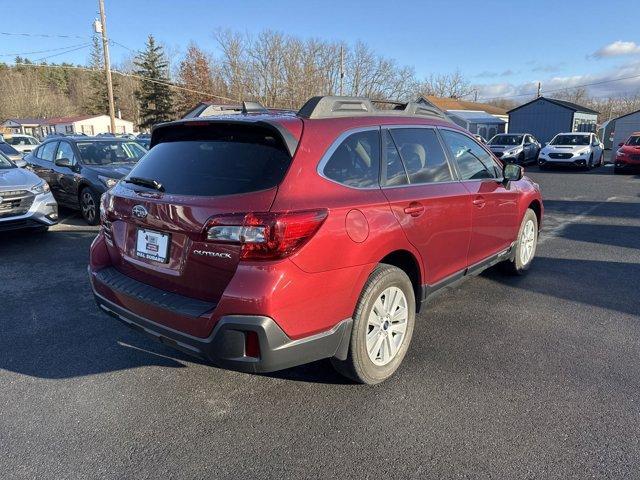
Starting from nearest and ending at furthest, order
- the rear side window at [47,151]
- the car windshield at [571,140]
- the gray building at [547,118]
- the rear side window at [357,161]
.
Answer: the rear side window at [357,161]
the rear side window at [47,151]
the car windshield at [571,140]
the gray building at [547,118]

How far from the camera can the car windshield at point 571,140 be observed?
22031mm

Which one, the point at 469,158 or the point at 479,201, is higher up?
the point at 469,158

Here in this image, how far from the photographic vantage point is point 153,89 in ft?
191

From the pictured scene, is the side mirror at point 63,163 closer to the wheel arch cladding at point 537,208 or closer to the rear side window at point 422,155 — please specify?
the rear side window at point 422,155

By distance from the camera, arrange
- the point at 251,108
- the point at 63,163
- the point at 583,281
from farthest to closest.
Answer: the point at 63,163 → the point at 583,281 → the point at 251,108

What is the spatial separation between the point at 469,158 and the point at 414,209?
1400mm

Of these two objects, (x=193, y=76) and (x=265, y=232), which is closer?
(x=265, y=232)

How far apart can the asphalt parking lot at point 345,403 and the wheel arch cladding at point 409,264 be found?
53 cm

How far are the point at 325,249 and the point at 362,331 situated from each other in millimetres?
639

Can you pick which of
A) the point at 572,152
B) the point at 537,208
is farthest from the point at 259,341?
the point at 572,152

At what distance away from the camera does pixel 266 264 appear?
2363mm

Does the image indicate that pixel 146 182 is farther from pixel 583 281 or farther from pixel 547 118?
pixel 547 118

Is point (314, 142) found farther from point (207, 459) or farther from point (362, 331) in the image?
point (207, 459)

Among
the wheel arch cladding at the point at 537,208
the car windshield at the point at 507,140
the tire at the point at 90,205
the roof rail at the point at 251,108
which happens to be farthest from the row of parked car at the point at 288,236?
the car windshield at the point at 507,140
